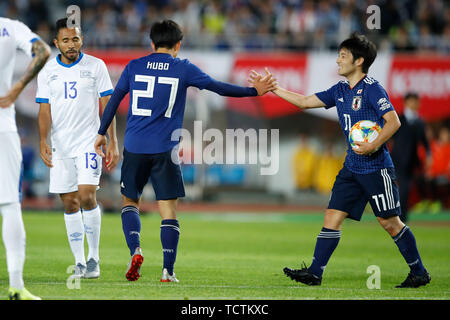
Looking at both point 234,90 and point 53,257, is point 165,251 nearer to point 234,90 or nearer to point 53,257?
point 234,90

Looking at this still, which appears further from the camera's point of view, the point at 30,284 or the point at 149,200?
the point at 149,200

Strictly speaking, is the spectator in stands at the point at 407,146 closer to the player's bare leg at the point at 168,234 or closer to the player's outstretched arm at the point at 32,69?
the player's bare leg at the point at 168,234

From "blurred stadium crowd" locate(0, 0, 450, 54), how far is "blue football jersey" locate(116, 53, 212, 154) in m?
16.2

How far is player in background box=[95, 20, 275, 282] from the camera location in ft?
24.1

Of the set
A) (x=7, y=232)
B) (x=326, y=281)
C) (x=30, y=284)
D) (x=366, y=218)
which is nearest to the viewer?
(x=7, y=232)

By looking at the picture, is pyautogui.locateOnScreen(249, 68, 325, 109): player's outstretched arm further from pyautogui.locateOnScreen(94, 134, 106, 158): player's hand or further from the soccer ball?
pyautogui.locateOnScreen(94, 134, 106, 158): player's hand

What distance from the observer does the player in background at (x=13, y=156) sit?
579 centimetres

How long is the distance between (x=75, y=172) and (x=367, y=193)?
3.03 meters

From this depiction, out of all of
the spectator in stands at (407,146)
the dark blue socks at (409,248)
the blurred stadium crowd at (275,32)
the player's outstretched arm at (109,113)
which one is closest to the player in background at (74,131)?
the player's outstretched arm at (109,113)

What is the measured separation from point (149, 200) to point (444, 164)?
9313 millimetres

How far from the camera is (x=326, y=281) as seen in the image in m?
7.88

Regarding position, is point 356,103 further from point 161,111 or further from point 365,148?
point 161,111

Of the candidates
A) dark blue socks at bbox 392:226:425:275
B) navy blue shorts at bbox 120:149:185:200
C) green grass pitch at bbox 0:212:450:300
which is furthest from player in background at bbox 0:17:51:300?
dark blue socks at bbox 392:226:425:275

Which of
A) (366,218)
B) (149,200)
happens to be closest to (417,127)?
(366,218)
